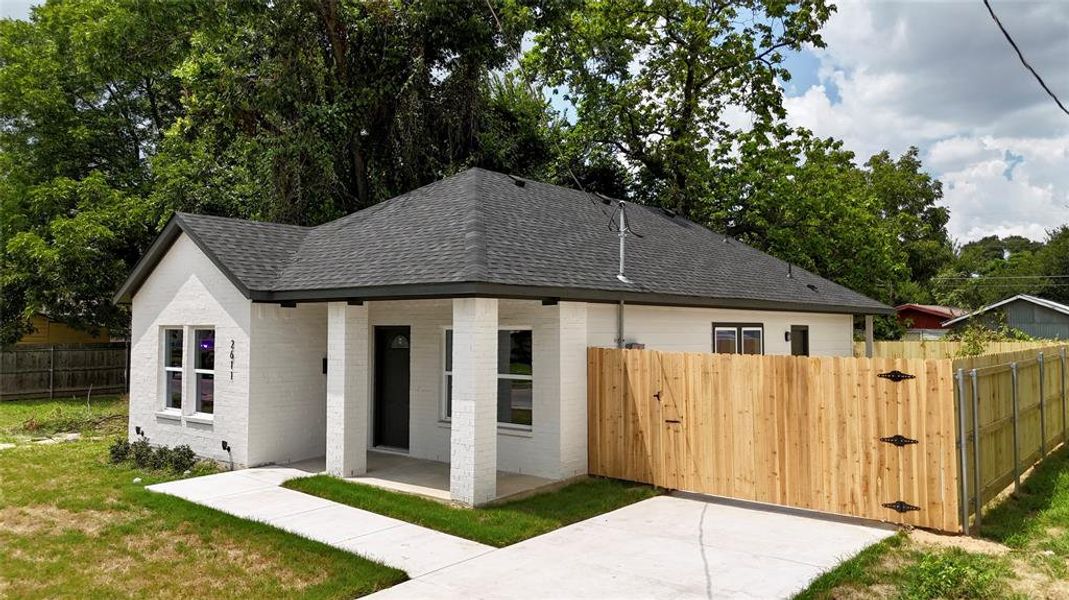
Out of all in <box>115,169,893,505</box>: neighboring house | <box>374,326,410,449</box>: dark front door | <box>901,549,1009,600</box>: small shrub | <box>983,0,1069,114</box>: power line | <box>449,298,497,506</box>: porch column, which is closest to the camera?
<box>901,549,1009,600</box>: small shrub

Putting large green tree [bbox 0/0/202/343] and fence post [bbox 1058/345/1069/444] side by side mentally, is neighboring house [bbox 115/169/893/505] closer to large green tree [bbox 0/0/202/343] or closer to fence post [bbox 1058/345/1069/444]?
fence post [bbox 1058/345/1069/444]

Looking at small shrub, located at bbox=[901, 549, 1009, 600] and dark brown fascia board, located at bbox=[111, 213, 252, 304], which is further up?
dark brown fascia board, located at bbox=[111, 213, 252, 304]

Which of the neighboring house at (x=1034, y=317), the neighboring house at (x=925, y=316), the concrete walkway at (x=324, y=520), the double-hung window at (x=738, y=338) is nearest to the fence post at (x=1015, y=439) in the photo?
the double-hung window at (x=738, y=338)

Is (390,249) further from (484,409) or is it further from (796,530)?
(796,530)

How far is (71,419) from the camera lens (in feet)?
53.4

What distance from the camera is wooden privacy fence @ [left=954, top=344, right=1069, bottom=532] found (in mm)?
7434

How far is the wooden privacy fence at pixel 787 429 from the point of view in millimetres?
7379

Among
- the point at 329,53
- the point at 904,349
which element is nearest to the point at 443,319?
the point at 329,53

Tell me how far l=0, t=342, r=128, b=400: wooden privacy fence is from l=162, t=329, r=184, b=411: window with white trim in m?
11.9

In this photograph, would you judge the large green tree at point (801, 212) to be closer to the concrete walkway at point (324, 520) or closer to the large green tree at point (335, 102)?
the large green tree at point (335, 102)

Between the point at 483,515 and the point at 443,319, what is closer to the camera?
the point at 483,515

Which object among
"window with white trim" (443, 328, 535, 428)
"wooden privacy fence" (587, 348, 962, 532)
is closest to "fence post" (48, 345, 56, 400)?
"window with white trim" (443, 328, 535, 428)

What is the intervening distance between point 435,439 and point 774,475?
548cm

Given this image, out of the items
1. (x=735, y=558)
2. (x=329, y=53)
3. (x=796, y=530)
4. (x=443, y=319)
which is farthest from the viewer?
(x=329, y=53)
